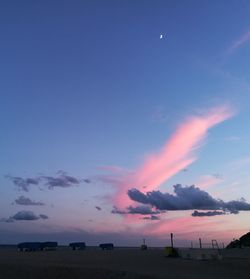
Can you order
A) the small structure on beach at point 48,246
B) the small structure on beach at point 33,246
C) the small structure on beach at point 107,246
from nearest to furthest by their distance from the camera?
the small structure on beach at point 33,246 → the small structure on beach at point 48,246 → the small structure on beach at point 107,246

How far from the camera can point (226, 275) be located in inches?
1804

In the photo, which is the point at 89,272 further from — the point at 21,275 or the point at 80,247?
the point at 80,247

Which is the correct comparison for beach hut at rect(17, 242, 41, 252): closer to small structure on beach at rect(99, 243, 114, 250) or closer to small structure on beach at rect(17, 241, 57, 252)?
Result: small structure on beach at rect(17, 241, 57, 252)

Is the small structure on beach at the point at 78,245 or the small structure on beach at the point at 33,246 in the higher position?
the small structure on beach at the point at 78,245

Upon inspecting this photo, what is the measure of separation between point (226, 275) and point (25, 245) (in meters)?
97.3

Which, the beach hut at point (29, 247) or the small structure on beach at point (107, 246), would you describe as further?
the small structure on beach at point (107, 246)

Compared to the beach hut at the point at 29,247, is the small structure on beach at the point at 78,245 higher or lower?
higher

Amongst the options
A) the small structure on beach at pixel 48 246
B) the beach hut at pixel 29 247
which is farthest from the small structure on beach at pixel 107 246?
the beach hut at pixel 29 247

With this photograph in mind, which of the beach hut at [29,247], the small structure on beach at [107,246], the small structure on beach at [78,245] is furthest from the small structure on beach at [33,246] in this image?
the small structure on beach at [107,246]

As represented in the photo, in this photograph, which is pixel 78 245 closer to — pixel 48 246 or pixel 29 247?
pixel 48 246

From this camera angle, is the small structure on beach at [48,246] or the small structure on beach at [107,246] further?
the small structure on beach at [107,246]

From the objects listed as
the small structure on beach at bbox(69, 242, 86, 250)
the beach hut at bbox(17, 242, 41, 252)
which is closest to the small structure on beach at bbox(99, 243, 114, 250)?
the small structure on beach at bbox(69, 242, 86, 250)

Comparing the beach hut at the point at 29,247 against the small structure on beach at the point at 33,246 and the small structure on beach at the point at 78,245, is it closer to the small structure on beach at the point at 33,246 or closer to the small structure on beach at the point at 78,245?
the small structure on beach at the point at 33,246

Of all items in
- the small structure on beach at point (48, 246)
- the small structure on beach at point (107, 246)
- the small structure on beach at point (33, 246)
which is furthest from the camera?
the small structure on beach at point (107, 246)
